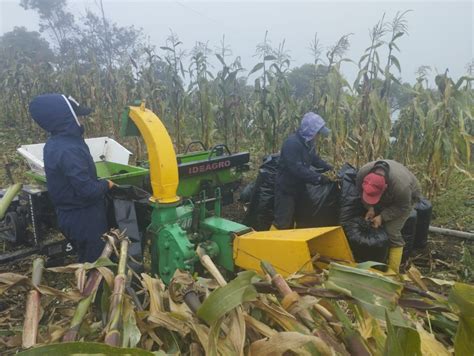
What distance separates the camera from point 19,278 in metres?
1.09

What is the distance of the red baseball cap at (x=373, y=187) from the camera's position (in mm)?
3377

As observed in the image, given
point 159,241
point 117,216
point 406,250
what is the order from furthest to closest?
point 406,250
point 117,216
point 159,241

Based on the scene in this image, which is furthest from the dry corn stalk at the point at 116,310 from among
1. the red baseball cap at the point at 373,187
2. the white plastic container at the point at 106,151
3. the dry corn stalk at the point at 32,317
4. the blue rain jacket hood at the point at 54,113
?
the white plastic container at the point at 106,151

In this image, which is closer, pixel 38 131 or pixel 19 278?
pixel 19 278

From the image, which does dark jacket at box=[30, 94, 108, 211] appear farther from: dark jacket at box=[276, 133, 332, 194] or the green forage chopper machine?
dark jacket at box=[276, 133, 332, 194]

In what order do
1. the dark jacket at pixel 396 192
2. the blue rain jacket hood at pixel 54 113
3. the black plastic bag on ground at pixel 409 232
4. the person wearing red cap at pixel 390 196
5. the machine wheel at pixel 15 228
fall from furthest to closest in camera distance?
the black plastic bag on ground at pixel 409 232 < the machine wheel at pixel 15 228 < the dark jacket at pixel 396 192 < the person wearing red cap at pixel 390 196 < the blue rain jacket hood at pixel 54 113

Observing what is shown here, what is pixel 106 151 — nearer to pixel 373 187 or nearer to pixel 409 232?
pixel 373 187

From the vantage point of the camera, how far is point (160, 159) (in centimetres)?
279

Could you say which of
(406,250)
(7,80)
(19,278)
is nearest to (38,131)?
(7,80)

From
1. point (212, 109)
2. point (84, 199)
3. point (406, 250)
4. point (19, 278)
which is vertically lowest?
point (406, 250)

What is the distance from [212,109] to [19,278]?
21.5 ft

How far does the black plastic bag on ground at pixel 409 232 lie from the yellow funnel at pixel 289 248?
63.6 inches

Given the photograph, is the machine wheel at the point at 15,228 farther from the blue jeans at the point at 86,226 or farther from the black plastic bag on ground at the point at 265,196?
the black plastic bag on ground at the point at 265,196

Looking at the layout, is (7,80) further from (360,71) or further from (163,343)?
(163,343)
